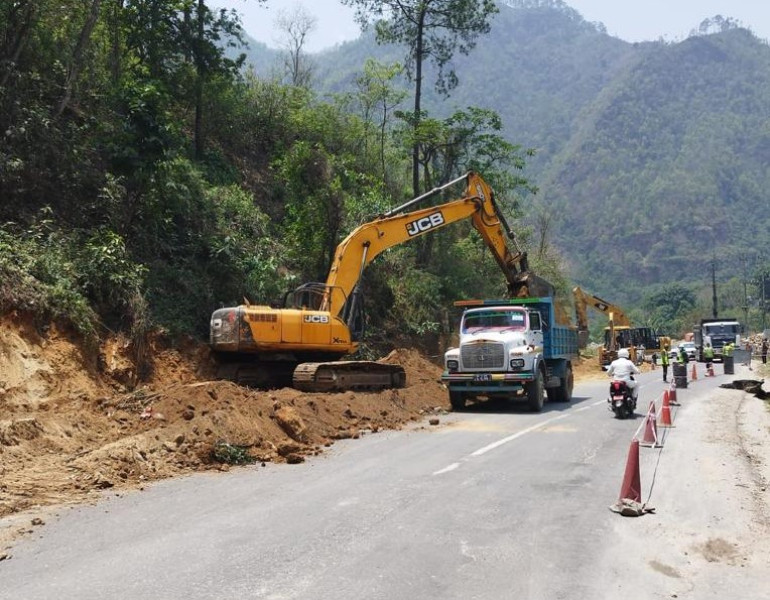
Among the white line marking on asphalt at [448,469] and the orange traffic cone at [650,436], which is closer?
the white line marking on asphalt at [448,469]

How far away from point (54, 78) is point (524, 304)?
14654 millimetres

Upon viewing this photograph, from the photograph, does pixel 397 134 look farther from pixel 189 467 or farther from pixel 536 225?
pixel 536 225

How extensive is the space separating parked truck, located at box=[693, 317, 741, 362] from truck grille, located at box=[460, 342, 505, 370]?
125 feet

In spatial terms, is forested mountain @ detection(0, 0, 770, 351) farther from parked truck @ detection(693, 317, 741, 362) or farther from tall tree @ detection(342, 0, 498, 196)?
parked truck @ detection(693, 317, 741, 362)

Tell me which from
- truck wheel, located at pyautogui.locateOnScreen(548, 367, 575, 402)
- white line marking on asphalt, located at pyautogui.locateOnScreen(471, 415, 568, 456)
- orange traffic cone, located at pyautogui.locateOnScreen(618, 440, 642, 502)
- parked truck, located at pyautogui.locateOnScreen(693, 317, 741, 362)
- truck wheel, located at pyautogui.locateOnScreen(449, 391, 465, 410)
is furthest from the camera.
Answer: parked truck, located at pyautogui.locateOnScreen(693, 317, 741, 362)

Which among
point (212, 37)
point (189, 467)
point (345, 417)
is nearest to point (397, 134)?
point (212, 37)

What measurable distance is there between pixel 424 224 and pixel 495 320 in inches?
133

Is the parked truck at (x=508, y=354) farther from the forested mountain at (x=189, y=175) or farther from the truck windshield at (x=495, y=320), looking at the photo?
the forested mountain at (x=189, y=175)

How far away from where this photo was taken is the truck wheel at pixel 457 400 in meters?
17.5

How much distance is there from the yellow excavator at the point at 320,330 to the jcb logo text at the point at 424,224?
3 centimetres

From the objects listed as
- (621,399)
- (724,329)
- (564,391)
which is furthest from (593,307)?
(621,399)

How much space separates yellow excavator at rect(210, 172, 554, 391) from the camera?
15797 millimetres

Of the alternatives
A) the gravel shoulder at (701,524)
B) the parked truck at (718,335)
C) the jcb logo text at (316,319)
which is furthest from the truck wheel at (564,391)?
the parked truck at (718,335)

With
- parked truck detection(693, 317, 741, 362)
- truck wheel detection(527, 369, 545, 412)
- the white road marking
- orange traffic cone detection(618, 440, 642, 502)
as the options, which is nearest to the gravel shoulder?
orange traffic cone detection(618, 440, 642, 502)
